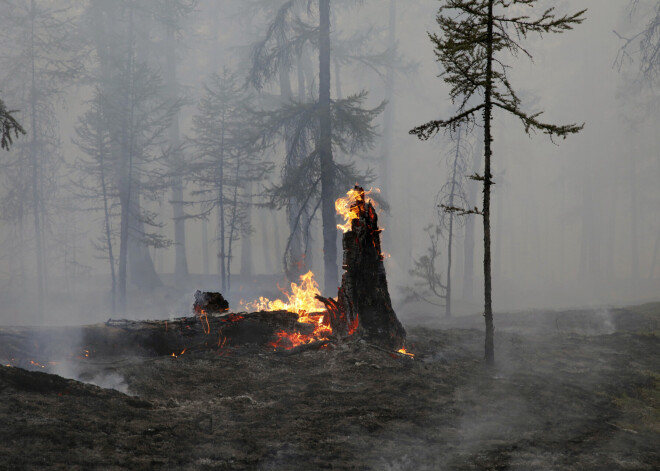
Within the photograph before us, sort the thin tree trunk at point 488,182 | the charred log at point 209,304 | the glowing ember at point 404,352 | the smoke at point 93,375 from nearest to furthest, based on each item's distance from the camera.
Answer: the smoke at point 93,375, the thin tree trunk at point 488,182, the glowing ember at point 404,352, the charred log at point 209,304

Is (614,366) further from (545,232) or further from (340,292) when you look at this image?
(545,232)

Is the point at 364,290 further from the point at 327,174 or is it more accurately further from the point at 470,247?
the point at 470,247

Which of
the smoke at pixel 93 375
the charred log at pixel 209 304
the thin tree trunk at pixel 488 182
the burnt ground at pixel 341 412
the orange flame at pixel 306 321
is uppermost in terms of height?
the thin tree trunk at pixel 488 182

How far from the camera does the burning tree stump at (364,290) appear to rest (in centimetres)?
1058

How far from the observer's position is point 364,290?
35.3 ft

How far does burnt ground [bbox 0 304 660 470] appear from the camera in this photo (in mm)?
5688

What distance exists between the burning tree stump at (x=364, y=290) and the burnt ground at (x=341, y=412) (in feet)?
2.04

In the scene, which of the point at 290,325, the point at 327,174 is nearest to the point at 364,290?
the point at 290,325

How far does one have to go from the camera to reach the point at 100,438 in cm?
578

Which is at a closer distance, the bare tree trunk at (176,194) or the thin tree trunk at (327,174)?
the thin tree trunk at (327,174)

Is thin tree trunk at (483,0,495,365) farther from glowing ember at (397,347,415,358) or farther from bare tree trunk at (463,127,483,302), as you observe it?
bare tree trunk at (463,127,483,302)

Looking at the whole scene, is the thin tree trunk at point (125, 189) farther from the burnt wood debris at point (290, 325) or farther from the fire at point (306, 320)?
the burnt wood debris at point (290, 325)

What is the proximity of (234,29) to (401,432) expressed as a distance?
143 feet

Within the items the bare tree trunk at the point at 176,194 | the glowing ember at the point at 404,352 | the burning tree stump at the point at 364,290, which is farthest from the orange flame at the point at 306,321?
the bare tree trunk at the point at 176,194
